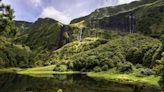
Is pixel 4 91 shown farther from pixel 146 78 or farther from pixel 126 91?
pixel 146 78

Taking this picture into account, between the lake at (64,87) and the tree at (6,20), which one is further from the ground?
the tree at (6,20)

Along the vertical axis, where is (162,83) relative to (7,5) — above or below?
below

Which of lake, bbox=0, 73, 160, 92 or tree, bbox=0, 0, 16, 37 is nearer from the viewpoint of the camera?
tree, bbox=0, 0, 16, 37

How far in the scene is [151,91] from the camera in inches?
4759

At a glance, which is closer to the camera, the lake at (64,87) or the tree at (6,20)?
the tree at (6,20)

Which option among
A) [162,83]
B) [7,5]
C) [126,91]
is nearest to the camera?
[7,5]

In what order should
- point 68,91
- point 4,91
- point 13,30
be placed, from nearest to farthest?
1. point 13,30
2. point 4,91
3. point 68,91

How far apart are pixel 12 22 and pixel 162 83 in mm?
100916

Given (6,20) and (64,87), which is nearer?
(6,20)

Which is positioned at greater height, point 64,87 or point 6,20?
point 6,20

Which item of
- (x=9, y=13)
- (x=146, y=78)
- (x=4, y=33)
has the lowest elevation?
(x=146, y=78)

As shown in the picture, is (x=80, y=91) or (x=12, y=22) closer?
(x=12, y=22)

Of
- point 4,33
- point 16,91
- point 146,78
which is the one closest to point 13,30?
point 4,33

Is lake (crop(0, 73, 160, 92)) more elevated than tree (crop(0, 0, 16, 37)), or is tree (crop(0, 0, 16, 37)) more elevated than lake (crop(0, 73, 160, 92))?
tree (crop(0, 0, 16, 37))
